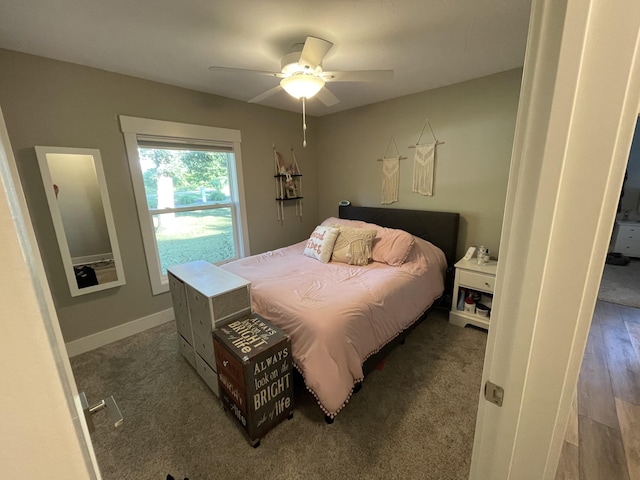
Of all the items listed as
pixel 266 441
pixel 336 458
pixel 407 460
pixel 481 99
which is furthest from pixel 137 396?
pixel 481 99

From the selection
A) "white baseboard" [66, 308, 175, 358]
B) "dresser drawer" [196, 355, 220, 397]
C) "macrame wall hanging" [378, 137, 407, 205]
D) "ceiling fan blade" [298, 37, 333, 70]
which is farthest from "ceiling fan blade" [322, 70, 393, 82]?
"white baseboard" [66, 308, 175, 358]

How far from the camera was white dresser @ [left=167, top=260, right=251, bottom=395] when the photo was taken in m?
1.72

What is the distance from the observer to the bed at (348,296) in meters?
1.56

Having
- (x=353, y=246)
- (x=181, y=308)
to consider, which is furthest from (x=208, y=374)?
(x=353, y=246)

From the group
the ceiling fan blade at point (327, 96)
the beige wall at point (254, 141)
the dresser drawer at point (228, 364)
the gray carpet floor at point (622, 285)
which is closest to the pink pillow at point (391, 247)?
the beige wall at point (254, 141)

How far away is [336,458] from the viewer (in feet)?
4.77

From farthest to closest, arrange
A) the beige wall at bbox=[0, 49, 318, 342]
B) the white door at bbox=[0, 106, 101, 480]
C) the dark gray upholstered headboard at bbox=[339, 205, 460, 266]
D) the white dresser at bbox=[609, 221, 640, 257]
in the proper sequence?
the white dresser at bbox=[609, 221, 640, 257]
the dark gray upholstered headboard at bbox=[339, 205, 460, 266]
the beige wall at bbox=[0, 49, 318, 342]
the white door at bbox=[0, 106, 101, 480]

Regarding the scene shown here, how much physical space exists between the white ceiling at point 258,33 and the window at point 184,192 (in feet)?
1.74

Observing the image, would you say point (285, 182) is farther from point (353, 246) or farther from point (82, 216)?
point (82, 216)

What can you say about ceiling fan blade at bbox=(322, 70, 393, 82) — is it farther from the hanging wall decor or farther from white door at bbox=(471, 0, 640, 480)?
the hanging wall decor

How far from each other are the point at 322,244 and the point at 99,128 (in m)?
2.19

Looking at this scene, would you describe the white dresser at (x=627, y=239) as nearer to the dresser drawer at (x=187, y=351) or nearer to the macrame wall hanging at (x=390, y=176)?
the macrame wall hanging at (x=390, y=176)

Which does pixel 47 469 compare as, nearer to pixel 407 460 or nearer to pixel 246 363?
pixel 246 363

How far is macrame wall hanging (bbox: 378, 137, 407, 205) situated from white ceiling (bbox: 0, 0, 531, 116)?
986mm
